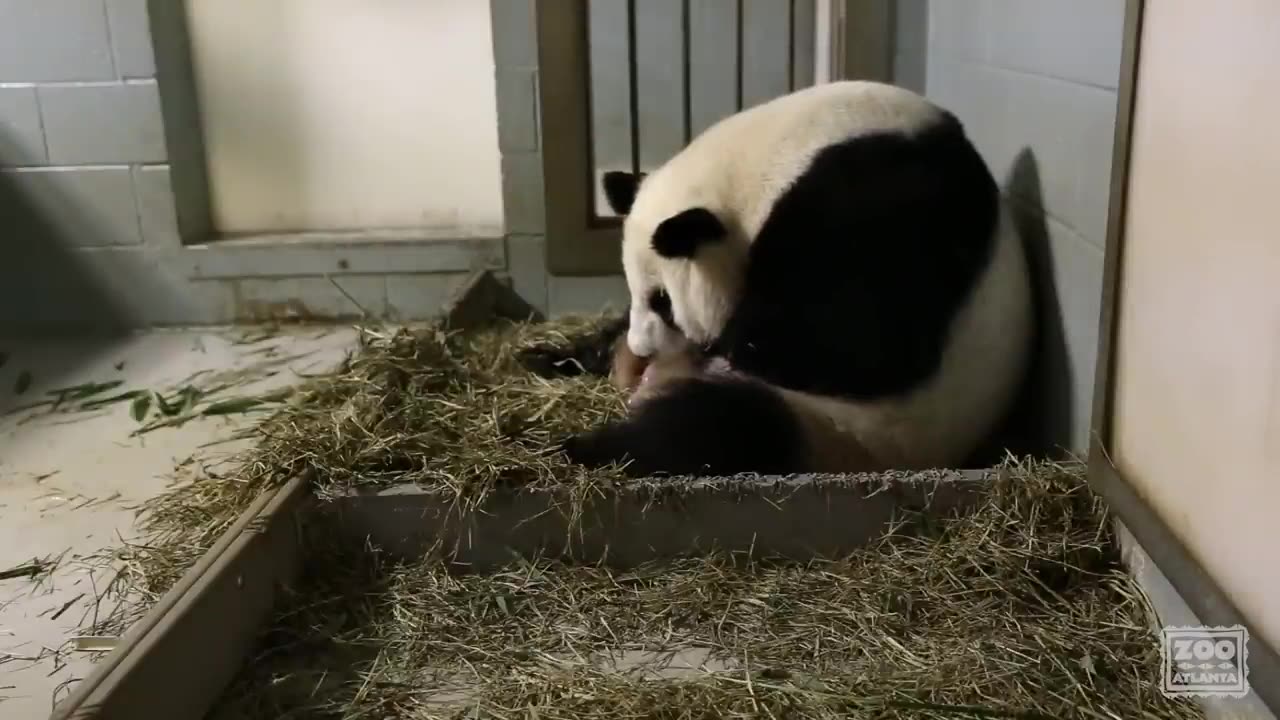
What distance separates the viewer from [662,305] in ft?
8.55

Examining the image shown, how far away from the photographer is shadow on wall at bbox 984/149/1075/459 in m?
2.25

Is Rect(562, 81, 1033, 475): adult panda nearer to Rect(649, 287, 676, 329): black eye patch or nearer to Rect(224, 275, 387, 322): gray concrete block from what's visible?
Rect(649, 287, 676, 329): black eye patch

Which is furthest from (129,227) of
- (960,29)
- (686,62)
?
(960,29)

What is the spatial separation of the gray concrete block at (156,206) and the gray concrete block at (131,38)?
1.15ft

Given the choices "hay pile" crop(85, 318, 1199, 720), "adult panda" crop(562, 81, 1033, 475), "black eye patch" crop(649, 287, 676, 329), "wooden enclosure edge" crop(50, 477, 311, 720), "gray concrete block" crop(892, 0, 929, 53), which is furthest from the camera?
"gray concrete block" crop(892, 0, 929, 53)

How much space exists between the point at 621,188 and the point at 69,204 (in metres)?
2.37

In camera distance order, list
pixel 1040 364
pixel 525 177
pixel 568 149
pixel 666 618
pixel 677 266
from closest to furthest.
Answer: pixel 666 618 < pixel 1040 364 < pixel 677 266 < pixel 568 149 < pixel 525 177

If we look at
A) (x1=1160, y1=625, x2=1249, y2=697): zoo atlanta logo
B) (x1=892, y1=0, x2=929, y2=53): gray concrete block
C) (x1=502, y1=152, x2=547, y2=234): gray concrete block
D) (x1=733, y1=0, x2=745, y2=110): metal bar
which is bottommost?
(x1=1160, y1=625, x2=1249, y2=697): zoo atlanta logo

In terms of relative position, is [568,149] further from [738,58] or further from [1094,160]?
[1094,160]

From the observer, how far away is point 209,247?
406cm

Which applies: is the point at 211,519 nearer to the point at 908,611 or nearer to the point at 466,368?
the point at 466,368

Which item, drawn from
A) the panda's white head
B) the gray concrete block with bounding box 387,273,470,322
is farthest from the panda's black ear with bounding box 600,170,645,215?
the gray concrete block with bounding box 387,273,470,322

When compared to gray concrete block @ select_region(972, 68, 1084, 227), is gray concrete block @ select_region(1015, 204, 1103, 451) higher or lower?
lower

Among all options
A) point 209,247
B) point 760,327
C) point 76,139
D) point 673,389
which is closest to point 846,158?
point 760,327
